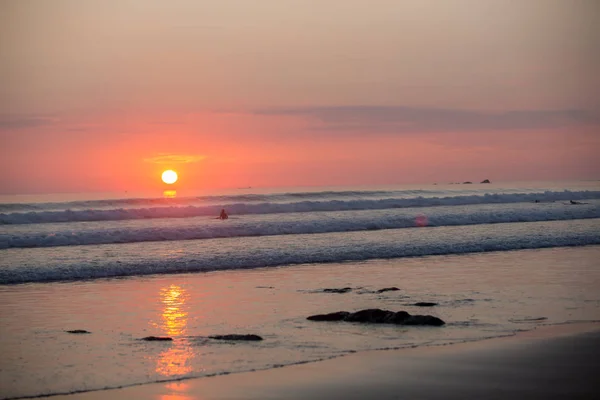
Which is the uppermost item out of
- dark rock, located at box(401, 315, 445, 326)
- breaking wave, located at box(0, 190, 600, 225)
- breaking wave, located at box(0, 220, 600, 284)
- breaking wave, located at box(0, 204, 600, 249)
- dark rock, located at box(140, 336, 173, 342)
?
breaking wave, located at box(0, 190, 600, 225)

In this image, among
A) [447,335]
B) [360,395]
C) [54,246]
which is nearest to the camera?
[360,395]

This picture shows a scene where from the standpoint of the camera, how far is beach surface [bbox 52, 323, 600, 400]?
8742 mm

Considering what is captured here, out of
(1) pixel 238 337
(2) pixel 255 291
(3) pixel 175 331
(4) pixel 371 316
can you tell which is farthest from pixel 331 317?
(2) pixel 255 291

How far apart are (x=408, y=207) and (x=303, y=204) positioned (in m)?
7.88

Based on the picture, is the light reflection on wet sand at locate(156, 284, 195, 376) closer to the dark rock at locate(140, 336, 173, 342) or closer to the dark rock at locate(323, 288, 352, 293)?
the dark rock at locate(140, 336, 173, 342)

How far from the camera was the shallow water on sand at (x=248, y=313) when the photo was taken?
10.4 metres

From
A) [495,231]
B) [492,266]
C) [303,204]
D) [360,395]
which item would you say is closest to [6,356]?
[360,395]

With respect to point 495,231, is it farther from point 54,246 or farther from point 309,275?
point 54,246

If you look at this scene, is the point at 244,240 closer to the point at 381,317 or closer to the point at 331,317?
the point at 331,317

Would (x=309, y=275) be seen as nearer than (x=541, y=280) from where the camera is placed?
No

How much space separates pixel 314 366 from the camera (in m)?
10.1

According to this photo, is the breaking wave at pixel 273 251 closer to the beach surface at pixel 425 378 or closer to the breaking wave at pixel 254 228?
the breaking wave at pixel 254 228

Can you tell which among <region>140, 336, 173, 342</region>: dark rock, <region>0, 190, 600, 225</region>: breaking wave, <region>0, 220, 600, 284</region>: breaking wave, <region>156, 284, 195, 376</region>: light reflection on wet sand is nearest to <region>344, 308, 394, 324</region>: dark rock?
<region>156, 284, 195, 376</region>: light reflection on wet sand

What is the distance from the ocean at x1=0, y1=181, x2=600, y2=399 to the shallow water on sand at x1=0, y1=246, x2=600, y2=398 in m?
0.03
